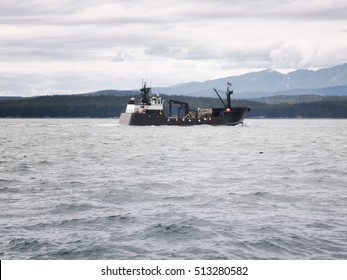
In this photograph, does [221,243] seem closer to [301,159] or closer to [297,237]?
[297,237]

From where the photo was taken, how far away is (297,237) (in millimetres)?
22375

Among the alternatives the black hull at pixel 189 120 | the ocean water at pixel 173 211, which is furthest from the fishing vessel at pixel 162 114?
the ocean water at pixel 173 211

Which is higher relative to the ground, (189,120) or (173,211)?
(189,120)

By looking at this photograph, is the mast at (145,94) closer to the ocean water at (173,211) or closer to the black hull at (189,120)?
the black hull at (189,120)

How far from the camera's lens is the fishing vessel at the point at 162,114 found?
148 meters

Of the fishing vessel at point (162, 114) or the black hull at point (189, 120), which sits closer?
the fishing vessel at point (162, 114)

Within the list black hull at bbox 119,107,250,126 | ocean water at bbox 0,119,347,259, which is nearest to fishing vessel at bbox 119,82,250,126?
black hull at bbox 119,107,250,126

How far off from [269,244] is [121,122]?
143725 mm

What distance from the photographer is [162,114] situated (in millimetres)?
151625

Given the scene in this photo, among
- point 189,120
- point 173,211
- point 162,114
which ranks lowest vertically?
point 173,211

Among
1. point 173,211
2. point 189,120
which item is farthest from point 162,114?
point 173,211

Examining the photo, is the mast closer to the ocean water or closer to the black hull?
the black hull

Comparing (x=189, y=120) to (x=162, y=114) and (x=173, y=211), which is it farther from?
(x=173, y=211)

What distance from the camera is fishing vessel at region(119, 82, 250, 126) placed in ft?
485
